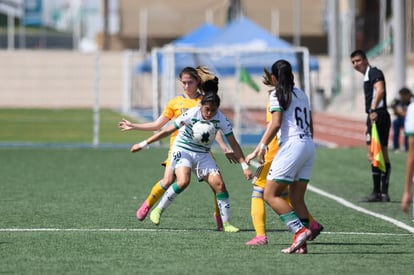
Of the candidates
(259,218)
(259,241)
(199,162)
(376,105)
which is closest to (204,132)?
(199,162)

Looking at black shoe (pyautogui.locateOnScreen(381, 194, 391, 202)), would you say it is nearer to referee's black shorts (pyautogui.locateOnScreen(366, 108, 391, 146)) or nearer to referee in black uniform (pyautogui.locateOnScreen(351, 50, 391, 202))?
referee in black uniform (pyautogui.locateOnScreen(351, 50, 391, 202))

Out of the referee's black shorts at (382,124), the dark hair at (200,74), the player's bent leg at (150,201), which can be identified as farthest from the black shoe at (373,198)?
the dark hair at (200,74)

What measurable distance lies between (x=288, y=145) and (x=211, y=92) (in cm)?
166

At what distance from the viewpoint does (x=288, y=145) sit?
1082 centimetres

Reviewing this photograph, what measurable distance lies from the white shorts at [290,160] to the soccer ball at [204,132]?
1.56 m

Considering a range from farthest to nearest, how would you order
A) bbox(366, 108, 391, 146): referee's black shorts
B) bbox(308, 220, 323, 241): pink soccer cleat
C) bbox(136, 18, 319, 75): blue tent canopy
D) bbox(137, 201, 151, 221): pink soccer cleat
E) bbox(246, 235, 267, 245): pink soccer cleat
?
bbox(136, 18, 319, 75): blue tent canopy → bbox(366, 108, 391, 146): referee's black shorts → bbox(137, 201, 151, 221): pink soccer cleat → bbox(308, 220, 323, 241): pink soccer cleat → bbox(246, 235, 267, 245): pink soccer cleat

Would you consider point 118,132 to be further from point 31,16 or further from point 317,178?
point 31,16

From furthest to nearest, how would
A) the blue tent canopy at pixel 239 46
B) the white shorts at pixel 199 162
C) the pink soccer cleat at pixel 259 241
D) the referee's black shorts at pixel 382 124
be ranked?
the blue tent canopy at pixel 239 46 → the referee's black shorts at pixel 382 124 → the white shorts at pixel 199 162 → the pink soccer cleat at pixel 259 241

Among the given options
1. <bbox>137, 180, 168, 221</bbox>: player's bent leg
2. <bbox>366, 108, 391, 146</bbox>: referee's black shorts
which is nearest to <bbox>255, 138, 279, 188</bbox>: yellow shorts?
<bbox>137, 180, 168, 221</bbox>: player's bent leg

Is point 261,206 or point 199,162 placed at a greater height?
point 199,162

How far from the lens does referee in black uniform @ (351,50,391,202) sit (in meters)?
15.9

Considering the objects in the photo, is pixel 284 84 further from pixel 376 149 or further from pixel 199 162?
pixel 376 149

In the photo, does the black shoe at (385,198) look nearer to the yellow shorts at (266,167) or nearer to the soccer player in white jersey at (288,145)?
the yellow shorts at (266,167)

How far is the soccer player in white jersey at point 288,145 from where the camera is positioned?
10766mm
